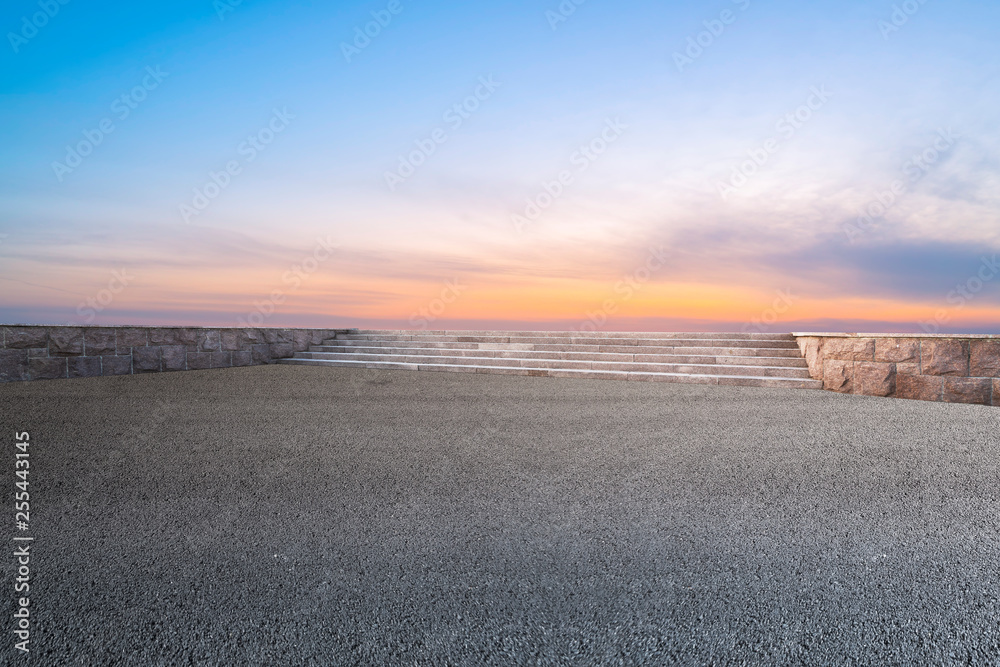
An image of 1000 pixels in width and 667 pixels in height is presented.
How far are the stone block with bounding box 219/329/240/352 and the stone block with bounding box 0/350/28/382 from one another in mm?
3703

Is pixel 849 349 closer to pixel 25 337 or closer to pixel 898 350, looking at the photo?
pixel 898 350

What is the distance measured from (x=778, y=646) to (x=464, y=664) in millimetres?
1186

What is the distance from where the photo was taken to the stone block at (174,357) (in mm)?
12320

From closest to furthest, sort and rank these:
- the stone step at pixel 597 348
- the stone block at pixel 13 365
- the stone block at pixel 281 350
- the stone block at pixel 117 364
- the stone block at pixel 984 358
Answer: the stone block at pixel 984 358, the stone block at pixel 13 365, the stone block at pixel 117 364, the stone step at pixel 597 348, the stone block at pixel 281 350

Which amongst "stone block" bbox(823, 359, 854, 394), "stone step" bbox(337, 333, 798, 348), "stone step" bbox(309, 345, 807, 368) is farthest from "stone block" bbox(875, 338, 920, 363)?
"stone step" bbox(337, 333, 798, 348)

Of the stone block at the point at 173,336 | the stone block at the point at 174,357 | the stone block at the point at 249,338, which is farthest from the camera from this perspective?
the stone block at the point at 249,338

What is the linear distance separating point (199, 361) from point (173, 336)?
784mm

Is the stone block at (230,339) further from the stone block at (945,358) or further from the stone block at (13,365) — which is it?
the stone block at (945,358)

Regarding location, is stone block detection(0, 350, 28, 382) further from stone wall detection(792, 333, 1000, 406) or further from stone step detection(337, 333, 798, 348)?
stone wall detection(792, 333, 1000, 406)

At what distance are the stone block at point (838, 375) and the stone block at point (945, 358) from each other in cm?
102

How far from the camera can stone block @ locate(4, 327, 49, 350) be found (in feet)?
33.5

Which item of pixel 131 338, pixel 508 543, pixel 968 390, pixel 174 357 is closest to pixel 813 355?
pixel 968 390

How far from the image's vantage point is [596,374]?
11.8 meters

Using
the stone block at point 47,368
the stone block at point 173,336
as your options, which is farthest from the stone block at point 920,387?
A: the stone block at point 47,368
